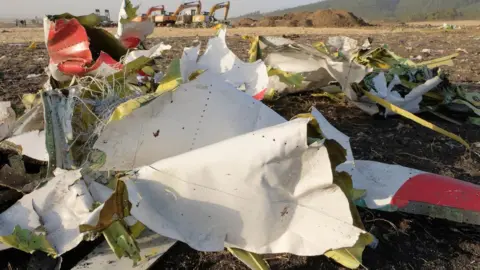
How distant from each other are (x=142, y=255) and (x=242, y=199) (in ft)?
1.52

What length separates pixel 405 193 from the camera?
190cm

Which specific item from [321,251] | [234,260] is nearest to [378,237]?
[321,251]

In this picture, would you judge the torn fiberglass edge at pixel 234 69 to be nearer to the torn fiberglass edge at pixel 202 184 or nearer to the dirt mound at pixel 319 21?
the torn fiberglass edge at pixel 202 184

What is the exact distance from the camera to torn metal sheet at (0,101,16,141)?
202cm

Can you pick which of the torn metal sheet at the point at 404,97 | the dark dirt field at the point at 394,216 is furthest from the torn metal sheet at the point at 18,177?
the torn metal sheet at the point at 404,97

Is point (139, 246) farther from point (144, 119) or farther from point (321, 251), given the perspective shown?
point (321, 251)

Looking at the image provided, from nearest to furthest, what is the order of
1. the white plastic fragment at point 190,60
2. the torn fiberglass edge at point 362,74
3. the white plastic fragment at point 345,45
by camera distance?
the white plastic fragment at point 190,60 → the torn fiberglass edge at point 362,74 → the white plastic fragment at point 345,45

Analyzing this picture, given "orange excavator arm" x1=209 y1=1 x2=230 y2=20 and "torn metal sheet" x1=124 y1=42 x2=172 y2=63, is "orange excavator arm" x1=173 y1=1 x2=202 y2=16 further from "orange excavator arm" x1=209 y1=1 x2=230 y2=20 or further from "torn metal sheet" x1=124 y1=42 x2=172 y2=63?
"torn metal sheet" x1=124 y1=42 x2=172 y2=63

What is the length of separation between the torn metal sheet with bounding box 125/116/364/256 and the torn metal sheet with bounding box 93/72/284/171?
18 cm

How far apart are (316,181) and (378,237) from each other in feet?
1.79

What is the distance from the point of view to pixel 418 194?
1891 millimetres

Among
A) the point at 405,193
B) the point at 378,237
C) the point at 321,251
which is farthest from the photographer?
the point at 405,193

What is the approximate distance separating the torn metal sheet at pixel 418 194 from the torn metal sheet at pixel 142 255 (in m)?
0.82

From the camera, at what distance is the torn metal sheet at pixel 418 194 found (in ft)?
6.01
